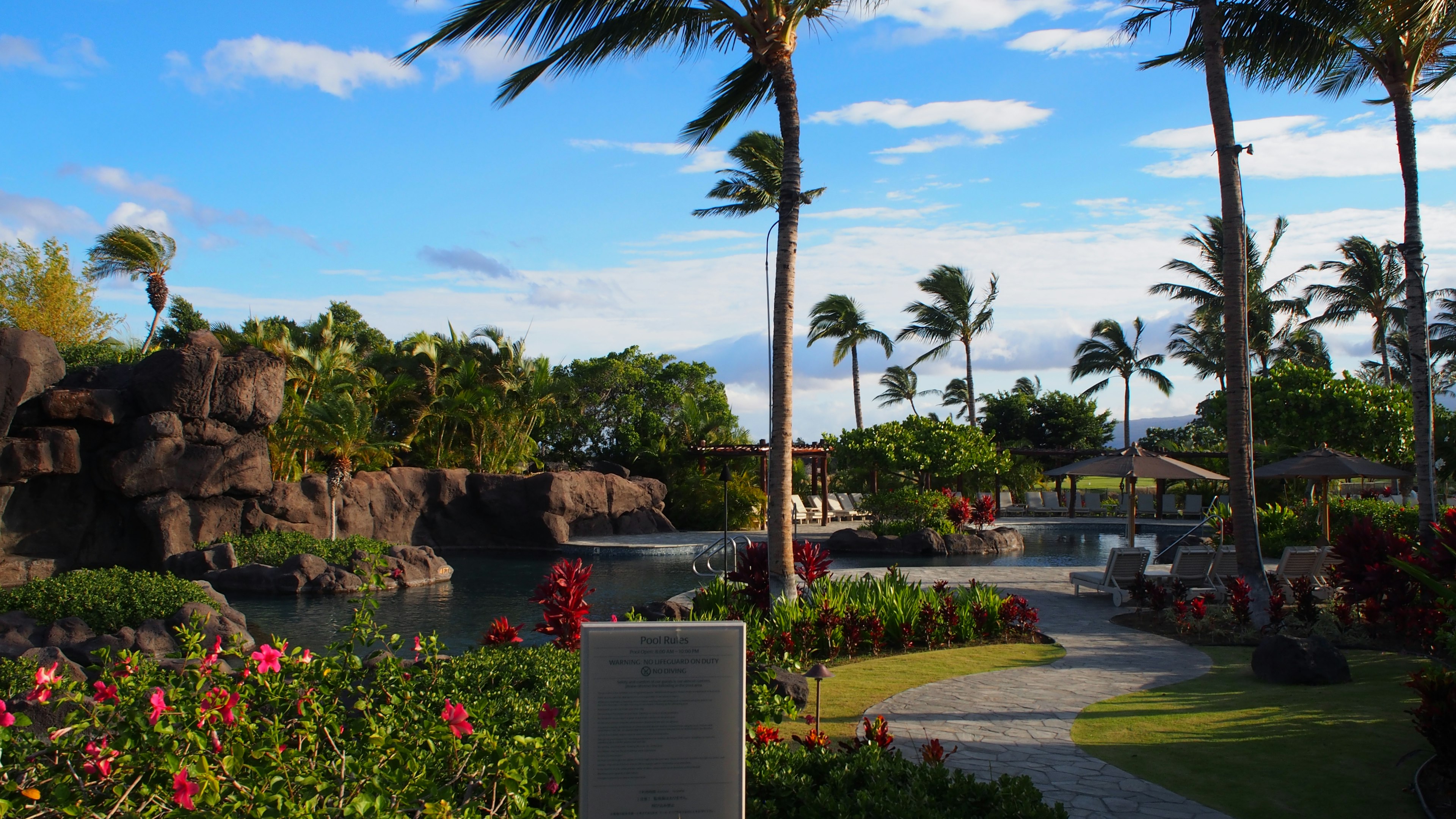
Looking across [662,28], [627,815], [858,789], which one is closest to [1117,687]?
[858,789]

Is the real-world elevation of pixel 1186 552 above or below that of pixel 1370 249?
below

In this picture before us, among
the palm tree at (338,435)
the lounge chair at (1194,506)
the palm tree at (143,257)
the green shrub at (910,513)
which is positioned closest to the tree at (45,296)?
the palm tree at (143,257)

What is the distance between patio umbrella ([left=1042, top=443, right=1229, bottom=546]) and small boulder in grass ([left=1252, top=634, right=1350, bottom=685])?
9.11m

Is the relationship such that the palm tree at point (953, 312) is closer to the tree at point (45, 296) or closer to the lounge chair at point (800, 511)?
the lounge chair at point (800, 511)

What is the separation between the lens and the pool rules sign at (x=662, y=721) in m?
3.05

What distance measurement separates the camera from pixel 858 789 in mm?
3805

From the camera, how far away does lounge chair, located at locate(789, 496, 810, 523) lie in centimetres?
2603

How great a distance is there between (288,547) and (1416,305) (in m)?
17.9

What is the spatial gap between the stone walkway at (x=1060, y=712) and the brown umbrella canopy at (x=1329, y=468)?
20.4 ft

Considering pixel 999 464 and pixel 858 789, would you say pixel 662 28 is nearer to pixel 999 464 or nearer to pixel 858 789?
pixel 858 789

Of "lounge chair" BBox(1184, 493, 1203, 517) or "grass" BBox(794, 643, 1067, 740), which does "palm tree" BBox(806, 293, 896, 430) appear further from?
"grass" BBox(794, 643, 1067, 740)

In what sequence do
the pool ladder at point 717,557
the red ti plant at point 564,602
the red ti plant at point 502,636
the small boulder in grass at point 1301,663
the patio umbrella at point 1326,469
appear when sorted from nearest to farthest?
the small boulder in grass at point 1301,663
the red ti plant at point 502,636
the red ti plant at point 564,602
the patio umbrella at point 1326,469
the pool ladder at point 717,557

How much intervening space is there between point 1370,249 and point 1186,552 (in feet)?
87.6

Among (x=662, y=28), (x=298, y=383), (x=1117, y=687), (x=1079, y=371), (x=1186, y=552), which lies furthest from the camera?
(x=1079, y=371)
